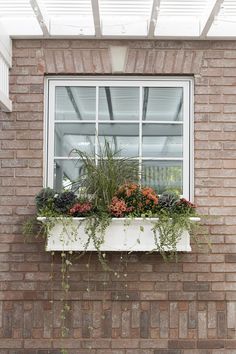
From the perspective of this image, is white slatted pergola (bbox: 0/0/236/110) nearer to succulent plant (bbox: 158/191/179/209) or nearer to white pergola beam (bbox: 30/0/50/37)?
white pergola beam (bbox: 30/0/50/37)

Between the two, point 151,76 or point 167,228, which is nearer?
point 167,228

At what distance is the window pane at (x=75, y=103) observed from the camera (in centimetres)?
556

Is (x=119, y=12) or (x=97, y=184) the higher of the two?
(x=119, y=12)

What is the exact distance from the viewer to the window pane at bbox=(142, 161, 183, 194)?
550 cm

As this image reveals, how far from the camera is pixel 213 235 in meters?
5.39

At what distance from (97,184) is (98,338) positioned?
4.04ft

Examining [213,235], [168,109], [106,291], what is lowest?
[106,291]

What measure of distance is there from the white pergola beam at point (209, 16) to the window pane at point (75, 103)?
101cm

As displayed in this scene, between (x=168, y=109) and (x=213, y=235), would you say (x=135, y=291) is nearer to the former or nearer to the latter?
(x=213, y=235)

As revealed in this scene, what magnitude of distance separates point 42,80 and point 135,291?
1.87 m

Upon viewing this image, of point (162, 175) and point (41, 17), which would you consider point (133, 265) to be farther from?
point (41, 17)

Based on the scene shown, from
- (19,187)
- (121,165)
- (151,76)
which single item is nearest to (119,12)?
(151,76)

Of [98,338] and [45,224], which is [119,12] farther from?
[98,338]

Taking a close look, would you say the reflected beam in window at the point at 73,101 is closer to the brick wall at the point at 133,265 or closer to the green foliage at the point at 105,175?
the brick wall at the point at 133,265
